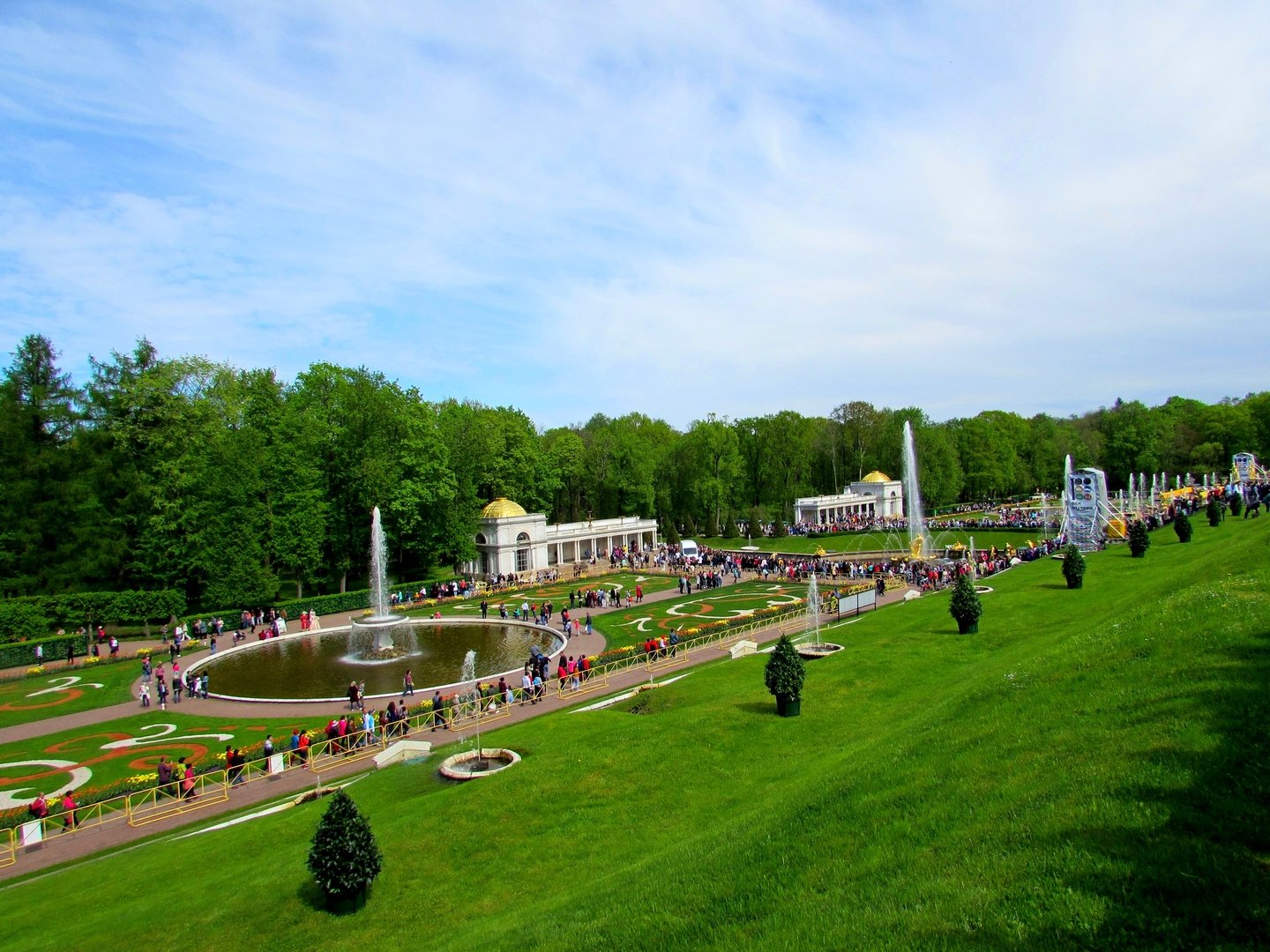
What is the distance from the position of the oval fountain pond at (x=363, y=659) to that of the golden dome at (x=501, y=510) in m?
19.3

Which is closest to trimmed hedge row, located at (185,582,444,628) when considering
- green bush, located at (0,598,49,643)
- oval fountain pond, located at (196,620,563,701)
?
oval fountain pond, located at (196,620,563,701)

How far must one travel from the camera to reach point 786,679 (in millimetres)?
18297

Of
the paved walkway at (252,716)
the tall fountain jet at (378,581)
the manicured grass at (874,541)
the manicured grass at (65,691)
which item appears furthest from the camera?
the manicured grass at (874,541)

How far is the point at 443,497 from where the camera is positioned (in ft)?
191

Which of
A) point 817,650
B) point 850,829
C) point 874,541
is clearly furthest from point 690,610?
point 874,541

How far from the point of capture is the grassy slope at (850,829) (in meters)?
6.79

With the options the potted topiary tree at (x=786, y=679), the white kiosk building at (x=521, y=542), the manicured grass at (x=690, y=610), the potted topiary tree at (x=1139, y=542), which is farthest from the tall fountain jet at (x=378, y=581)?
the potted topiary tree at (x=1139, y=542)

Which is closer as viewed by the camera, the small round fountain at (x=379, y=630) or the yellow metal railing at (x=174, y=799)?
the yellow metal railing at (x=174, y=799)

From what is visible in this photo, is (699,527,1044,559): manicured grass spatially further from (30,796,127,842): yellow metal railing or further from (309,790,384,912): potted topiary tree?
(309,790,384,912): potted topiary tree

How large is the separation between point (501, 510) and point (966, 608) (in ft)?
147

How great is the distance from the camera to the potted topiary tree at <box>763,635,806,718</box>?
60.2ft

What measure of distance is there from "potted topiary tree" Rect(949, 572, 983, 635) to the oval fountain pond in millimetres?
18314

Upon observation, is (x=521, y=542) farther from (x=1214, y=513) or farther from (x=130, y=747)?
(x=1214, y=513)

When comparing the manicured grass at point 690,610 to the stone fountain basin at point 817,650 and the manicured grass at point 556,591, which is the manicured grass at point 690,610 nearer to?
the manicured grass at point 556,591
